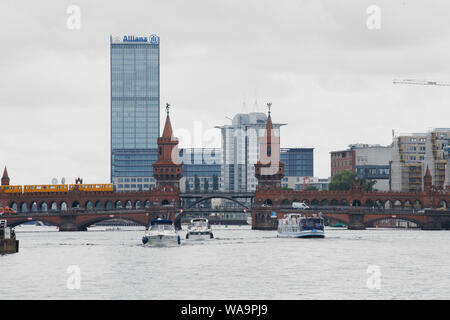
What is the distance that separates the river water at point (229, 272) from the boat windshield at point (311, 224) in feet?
91.9

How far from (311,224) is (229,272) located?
249 ft

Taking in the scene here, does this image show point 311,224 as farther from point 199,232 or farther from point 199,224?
point 199,232

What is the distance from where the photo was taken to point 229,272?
99.1 meters

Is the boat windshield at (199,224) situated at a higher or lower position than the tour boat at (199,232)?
higher

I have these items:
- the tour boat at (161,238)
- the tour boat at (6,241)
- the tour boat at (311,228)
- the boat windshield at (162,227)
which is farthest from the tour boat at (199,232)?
the tour boat at (6,241)

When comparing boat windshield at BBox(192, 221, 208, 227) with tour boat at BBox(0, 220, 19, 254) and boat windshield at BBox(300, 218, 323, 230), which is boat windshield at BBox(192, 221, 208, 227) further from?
tour boat at BBox(0, 220, 19, 254)

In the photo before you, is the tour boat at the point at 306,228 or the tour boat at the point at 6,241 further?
the tour boat at the point at 306,228

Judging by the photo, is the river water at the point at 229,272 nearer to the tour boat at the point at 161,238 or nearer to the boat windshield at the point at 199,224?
the tour boat at the point at 161,238

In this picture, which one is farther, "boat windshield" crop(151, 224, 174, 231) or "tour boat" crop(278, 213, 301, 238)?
"tour boat" crop(278, 213, 301, 238)

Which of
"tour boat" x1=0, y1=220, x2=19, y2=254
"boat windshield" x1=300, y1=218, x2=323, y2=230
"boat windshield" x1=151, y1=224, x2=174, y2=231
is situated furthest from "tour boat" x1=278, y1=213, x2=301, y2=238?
"tour boat" x1=0, y1=220, x2=19, y2=254

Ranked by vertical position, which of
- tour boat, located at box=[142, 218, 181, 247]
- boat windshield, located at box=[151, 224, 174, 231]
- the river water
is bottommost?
the river water

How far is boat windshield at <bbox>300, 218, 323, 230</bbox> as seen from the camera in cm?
17325

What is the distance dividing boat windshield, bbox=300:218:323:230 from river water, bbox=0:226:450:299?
28.0 meters

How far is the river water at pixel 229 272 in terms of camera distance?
268ft
